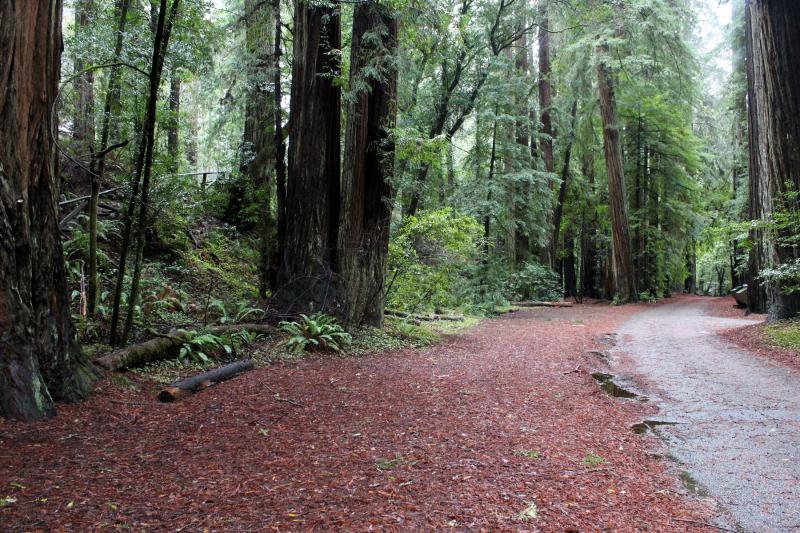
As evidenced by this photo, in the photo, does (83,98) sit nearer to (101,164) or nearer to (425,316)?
(101,164)

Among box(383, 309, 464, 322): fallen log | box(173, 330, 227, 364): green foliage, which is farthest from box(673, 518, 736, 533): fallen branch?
box(383, 309, 464, 322): fallen log

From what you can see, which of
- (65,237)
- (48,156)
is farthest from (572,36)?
(48,156)

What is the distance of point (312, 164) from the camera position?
9.56 meters

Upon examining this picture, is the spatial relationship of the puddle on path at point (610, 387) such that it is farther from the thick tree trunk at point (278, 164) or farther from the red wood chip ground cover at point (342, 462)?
the thick tree trunk at point (278, 164)

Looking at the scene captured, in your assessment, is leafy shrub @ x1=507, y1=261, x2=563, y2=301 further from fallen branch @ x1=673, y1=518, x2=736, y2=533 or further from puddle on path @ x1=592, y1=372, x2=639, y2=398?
fallen branch @ x1=673, y1=518, x2=736, y2=533

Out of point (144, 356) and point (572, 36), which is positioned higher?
point (572, 36)

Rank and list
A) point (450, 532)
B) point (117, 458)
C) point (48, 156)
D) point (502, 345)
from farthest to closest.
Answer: point (502, 345)
point (48, 156)
point (117, 458)
point (450, 532)

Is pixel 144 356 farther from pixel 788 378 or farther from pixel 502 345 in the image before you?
pixel 788 378

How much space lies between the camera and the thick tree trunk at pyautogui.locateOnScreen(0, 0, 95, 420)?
3986 millimetres

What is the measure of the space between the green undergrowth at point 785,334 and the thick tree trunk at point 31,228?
31.7 feet

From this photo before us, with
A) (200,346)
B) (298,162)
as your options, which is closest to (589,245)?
(298,162)

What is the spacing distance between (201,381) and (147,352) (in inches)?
41.0

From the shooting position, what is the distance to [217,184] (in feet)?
42.9

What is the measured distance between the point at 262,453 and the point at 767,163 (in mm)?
11581
